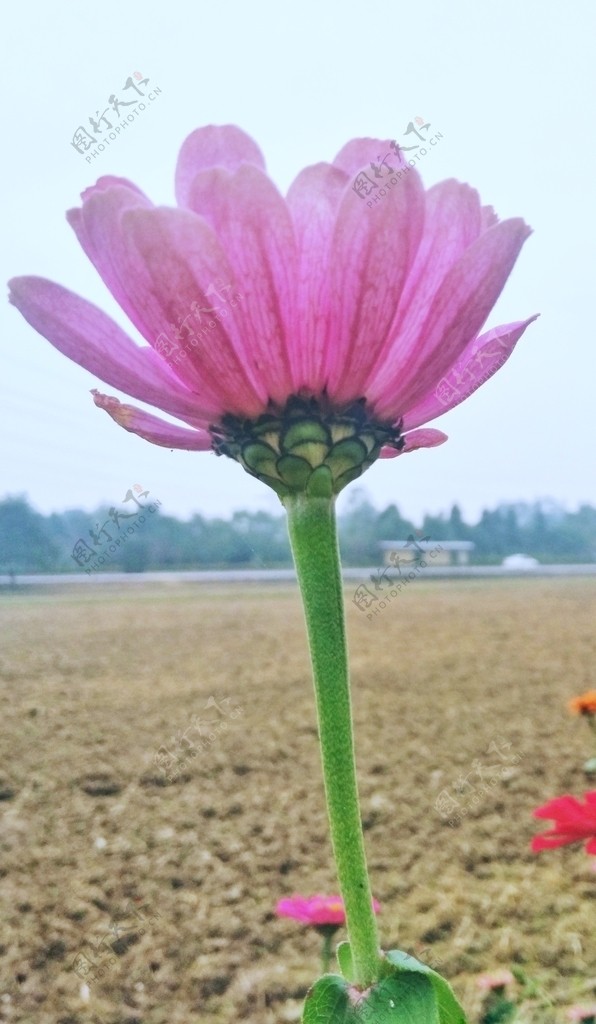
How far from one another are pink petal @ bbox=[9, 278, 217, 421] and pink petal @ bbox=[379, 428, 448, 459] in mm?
91

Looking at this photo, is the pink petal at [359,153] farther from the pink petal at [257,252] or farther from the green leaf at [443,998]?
the green leaf at [443,998]

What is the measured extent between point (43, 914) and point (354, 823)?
875 mm

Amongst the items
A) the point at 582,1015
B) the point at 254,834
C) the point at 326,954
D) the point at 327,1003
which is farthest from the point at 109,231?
the point at 254,834

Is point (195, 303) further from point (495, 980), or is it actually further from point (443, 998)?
point (495, 980)

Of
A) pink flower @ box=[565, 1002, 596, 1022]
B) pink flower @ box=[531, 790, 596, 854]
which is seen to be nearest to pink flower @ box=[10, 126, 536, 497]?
pink flower @ box=[531, 790, 596, 854]

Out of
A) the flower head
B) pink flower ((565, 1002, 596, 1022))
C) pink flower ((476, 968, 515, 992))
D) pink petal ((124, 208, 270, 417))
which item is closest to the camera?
pink petal ((124, 208, 270, 417))

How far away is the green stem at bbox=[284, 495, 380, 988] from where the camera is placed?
0.31 meters

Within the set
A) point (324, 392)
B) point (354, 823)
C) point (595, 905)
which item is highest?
point (324, 392)

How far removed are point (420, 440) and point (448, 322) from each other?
0.09 m

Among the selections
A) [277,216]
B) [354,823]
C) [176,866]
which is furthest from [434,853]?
[277,216]

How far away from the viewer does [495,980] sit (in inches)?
31.9

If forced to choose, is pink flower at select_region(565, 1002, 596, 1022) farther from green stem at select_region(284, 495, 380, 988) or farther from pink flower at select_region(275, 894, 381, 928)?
green stem at select_region(284, 495, 380, 988)

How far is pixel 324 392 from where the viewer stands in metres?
0.31

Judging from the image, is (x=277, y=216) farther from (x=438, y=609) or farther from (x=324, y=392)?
(x=438, y=609)
